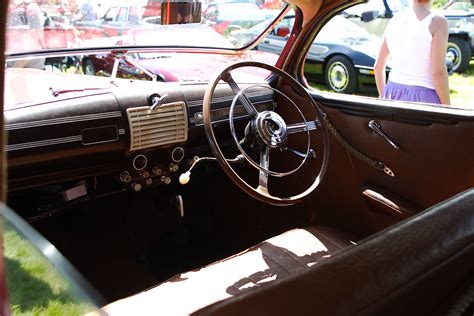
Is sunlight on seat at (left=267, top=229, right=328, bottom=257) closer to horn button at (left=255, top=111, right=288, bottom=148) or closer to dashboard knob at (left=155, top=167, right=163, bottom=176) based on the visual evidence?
horn button at (left=255, top=111, right=288, bottom=148)

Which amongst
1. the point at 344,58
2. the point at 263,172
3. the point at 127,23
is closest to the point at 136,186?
the point at 263,172

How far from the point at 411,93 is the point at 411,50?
29 centimetres

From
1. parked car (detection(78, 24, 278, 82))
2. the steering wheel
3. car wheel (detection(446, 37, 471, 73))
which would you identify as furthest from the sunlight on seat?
car wheel (detection(446, 37, 471, 73))

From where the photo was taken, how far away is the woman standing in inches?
126

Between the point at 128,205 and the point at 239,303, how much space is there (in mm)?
1785

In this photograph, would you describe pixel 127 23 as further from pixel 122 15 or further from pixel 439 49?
pixel 439 49

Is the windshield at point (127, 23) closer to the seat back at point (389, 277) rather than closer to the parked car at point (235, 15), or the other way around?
the parked car at point (235, 15)

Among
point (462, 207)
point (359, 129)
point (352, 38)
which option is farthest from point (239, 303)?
point (352, 38)

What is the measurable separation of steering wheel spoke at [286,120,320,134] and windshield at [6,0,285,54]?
77cm

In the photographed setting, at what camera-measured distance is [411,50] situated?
10.9 feet

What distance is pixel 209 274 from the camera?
6.80 feet

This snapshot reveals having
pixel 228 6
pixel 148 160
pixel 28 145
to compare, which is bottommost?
pixel 148 160

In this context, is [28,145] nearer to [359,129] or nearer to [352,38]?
[359,129]

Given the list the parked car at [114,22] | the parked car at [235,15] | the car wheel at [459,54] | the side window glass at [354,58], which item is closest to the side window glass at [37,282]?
the parked car at [114,22]
